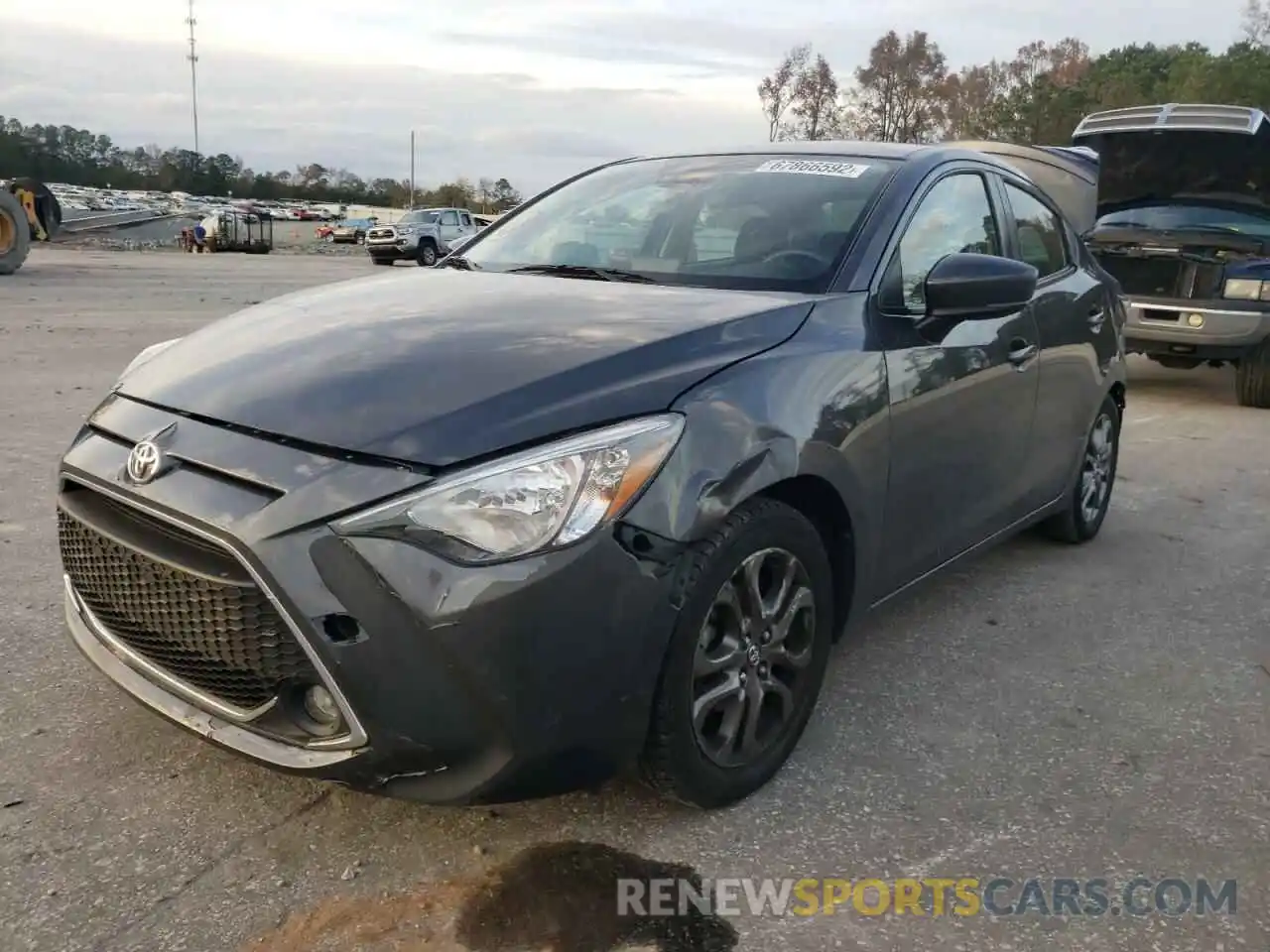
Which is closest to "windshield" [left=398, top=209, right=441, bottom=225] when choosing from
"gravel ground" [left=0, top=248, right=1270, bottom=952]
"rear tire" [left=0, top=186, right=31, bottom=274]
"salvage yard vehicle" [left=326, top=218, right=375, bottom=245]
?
"rear tire" [left=0, top=186, right=31, bottom=274]

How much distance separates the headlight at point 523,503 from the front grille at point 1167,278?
773cm

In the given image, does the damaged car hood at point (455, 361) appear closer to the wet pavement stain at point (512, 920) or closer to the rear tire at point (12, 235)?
the wet pavement stain at point (512, 920)

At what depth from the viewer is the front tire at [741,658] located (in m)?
2.29

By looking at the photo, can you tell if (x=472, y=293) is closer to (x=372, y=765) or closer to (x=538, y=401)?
(x=538, y=401)

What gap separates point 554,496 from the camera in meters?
2.08

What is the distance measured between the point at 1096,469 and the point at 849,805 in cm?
276

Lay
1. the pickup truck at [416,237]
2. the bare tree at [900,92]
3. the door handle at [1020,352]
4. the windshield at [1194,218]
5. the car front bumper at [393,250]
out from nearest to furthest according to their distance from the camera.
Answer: the door handle at [1020,352]
the windshield at [1194,218]
the car front bumper at [393,250]
the pickup truck at [416,237]
the bare tree at [900,92]

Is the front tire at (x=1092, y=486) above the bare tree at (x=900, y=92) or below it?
below

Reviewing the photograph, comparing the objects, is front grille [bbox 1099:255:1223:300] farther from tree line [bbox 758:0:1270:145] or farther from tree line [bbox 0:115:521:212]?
tree line [bbox 0:115:521:212]

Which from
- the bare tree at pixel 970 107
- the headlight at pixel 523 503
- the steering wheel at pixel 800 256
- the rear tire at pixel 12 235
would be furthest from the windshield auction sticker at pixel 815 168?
the bare tree at pixel 970 107

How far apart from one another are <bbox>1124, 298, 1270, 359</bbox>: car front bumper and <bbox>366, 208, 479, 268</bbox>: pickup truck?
25.3m

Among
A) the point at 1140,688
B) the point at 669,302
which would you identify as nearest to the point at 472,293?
the point at 669,302

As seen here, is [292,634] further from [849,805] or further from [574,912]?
[849,805]

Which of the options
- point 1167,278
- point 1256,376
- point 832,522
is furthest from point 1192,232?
point 832,522
